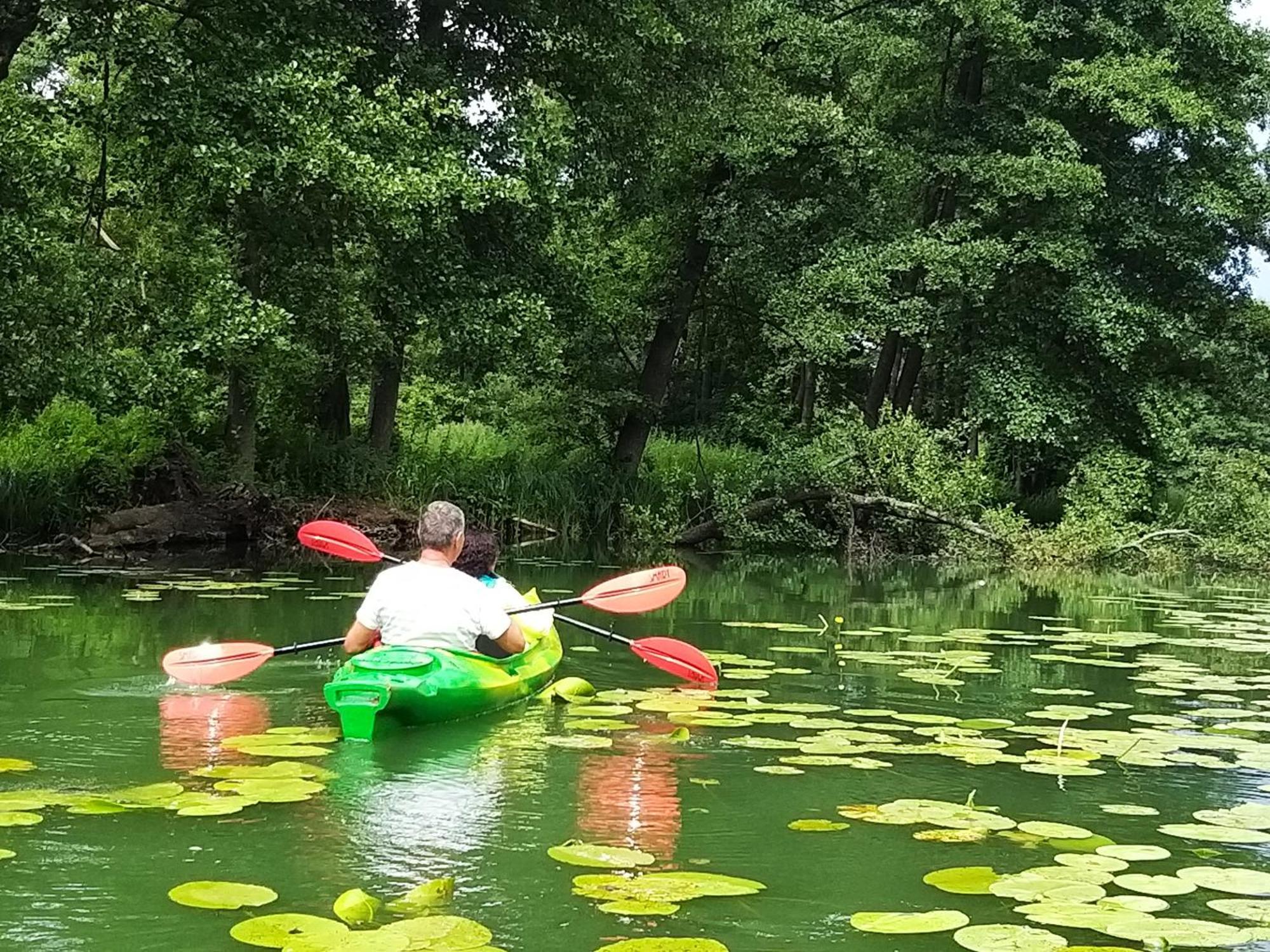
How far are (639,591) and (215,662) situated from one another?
2.14 meters

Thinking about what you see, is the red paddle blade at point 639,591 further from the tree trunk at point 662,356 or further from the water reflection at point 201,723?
the tree trunk at point 662,356

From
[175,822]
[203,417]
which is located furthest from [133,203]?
[175,822]

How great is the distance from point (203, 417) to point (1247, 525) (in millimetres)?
12201

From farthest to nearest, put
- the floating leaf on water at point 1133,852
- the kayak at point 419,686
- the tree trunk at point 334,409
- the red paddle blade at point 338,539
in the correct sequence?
the tree trunk at point 334,409
the red paddle blade at point 338,539
the kayak at point 419,686
the floating leaf on water at point 1133,852

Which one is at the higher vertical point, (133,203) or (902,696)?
(133,203)

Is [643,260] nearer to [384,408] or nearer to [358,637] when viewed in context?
[384,408]

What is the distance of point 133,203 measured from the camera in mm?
13664

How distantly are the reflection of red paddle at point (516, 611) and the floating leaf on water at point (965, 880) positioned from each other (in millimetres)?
2923

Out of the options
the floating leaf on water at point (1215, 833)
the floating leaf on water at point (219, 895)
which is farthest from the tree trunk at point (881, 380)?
the floating leaf on water at point (219, 895)

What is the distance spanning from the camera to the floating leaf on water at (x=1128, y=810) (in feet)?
13.0

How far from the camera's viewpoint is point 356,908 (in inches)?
109

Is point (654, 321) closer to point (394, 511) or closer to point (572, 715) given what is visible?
point (394, 511)

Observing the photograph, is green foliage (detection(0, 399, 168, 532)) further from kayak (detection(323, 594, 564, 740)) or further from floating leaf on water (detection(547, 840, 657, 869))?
floating leaf on water (detection(547, 840, 657, 869))

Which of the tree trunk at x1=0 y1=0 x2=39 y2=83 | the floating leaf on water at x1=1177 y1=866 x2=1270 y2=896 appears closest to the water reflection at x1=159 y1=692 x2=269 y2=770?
the floating leaf on water at x1=1177 y1=866 x2=1270 y2=896
